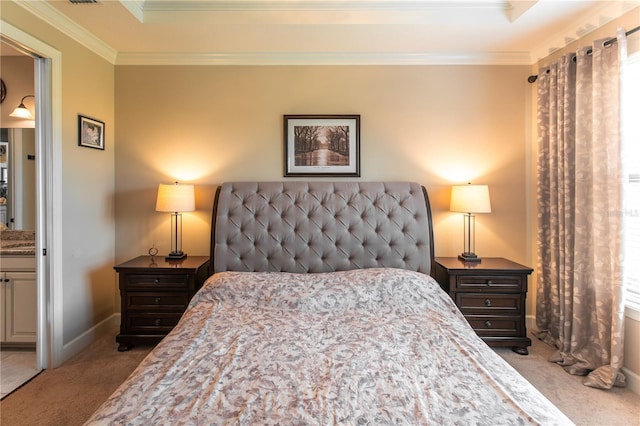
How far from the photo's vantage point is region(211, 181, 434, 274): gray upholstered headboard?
2697mm

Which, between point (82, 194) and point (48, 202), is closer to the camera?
point (48, 202)

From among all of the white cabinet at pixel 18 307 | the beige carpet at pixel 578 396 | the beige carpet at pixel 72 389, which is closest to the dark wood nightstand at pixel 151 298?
the beige carpet at pixel 72 389

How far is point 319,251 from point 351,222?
386mm

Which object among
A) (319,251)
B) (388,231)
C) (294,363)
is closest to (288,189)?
(319,251)

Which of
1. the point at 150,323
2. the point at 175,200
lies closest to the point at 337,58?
the point at 175,200

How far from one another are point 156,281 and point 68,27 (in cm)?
218

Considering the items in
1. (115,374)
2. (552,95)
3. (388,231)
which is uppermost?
(552,95)

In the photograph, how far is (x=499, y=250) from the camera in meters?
3.02

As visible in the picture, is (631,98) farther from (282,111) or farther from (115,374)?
(115,374)

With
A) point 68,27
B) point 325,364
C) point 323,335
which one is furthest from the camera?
point 68,27

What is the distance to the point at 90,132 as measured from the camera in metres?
2.73

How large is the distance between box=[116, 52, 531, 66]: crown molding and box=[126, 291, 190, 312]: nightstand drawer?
7.20 feet

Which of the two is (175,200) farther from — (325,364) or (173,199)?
(325,364)

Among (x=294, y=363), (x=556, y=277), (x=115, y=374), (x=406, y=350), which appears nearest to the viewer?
(x=294, y=363)
